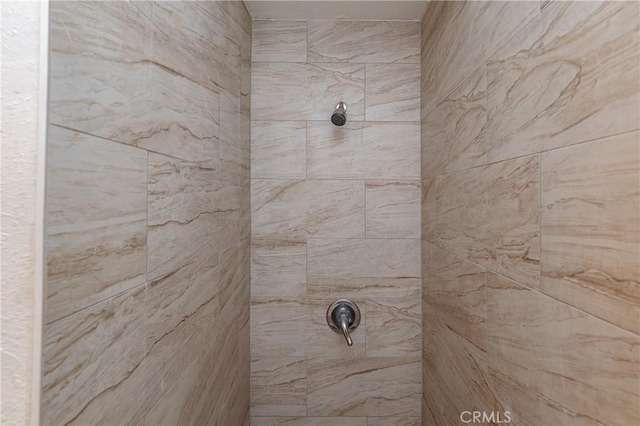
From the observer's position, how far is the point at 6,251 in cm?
52

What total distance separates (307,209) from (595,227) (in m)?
1.24

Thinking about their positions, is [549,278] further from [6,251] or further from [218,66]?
[218,66]

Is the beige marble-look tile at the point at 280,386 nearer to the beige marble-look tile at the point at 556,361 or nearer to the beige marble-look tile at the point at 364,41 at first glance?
the beige marble-look tile at the point at 556,361

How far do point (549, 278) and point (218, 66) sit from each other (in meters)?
1.12

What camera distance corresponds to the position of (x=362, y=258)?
1.78 metres

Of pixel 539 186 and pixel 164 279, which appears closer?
pixel 539 186

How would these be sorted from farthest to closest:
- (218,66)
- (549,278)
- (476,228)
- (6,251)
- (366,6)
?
(366,6)
(218,66)
(476,228)
(549,278)
(6,251)

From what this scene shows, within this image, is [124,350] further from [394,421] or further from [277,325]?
[394,421]

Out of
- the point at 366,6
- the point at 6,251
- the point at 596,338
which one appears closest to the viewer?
the point at 6,251

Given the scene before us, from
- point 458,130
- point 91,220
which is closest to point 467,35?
point 458,130

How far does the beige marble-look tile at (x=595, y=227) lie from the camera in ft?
1.83

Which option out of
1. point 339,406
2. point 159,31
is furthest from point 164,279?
point 339,406

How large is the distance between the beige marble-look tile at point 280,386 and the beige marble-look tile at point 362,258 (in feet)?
1.34

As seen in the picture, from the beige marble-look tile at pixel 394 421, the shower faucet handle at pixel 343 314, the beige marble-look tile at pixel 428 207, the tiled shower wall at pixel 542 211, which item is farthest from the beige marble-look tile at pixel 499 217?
the beige marble-look tile at pixel 394 421
